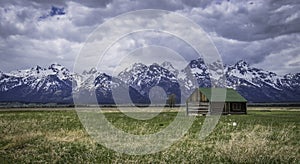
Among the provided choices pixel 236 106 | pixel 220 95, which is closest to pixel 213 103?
pixel 220 95

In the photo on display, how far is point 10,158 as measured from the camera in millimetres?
17484

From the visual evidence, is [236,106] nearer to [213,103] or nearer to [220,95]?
[220,95]

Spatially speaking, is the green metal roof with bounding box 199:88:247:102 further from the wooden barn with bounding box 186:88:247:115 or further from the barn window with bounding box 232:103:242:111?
the barn window with bounding box 232:103:242:111

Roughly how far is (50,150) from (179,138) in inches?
351

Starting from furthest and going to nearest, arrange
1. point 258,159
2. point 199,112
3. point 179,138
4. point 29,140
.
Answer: point 199,112
point 179,138
point 29,140
point 258,159

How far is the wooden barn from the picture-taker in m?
76.4

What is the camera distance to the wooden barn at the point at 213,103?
76.4 metres

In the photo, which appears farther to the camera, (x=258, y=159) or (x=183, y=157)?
(x=183, y=157)

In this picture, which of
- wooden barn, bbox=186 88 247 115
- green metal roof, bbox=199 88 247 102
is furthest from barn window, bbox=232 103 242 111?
green metal roof, bbox=199 88 247 102

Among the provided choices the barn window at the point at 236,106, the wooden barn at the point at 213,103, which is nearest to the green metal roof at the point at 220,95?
the wooden barn at the point at 213,103

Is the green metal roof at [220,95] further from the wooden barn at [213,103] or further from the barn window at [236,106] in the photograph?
the barn window at [236,106]

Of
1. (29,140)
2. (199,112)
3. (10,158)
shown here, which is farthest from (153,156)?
(199,112)

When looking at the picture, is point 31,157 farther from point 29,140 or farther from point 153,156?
point 153,156

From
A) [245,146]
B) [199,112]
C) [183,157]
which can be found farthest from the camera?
[199,112]
